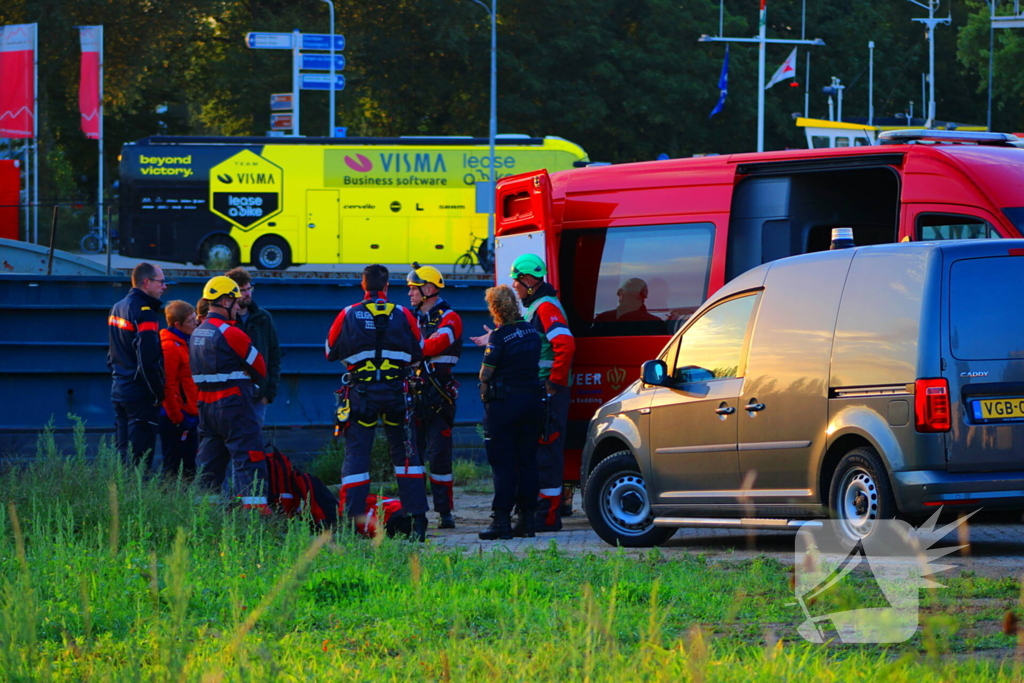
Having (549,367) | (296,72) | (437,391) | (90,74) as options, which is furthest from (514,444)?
(296,72)

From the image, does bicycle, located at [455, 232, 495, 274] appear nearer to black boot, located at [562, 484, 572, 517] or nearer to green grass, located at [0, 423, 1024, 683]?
black boot, located at [562, 484, 572, 517]

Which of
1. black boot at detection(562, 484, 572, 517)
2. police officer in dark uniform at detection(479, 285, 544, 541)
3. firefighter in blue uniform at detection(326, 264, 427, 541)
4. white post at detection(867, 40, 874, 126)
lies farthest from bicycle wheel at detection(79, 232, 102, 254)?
white post at detection(867, 40, 874, 126)

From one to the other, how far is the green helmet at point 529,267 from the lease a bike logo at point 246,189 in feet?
83.3

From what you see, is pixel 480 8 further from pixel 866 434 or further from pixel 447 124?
pixel 866 434

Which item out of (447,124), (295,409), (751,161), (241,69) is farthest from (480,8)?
(751,161)

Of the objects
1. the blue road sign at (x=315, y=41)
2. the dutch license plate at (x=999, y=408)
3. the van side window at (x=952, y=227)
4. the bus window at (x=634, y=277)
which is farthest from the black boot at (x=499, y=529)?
the blue road sign at (x=315, y=41)

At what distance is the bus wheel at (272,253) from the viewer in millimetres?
35031

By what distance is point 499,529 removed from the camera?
950cm

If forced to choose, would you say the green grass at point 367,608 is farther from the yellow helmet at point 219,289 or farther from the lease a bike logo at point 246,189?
the lease a bike logo at point 246,189

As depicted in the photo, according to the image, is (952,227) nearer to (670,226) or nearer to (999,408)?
(670,226)

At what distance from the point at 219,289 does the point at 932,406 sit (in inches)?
187

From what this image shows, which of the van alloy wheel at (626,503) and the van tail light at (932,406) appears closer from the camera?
the van tail light at (932,406)

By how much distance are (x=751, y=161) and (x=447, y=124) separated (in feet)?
124

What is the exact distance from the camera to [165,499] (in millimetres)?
8312
